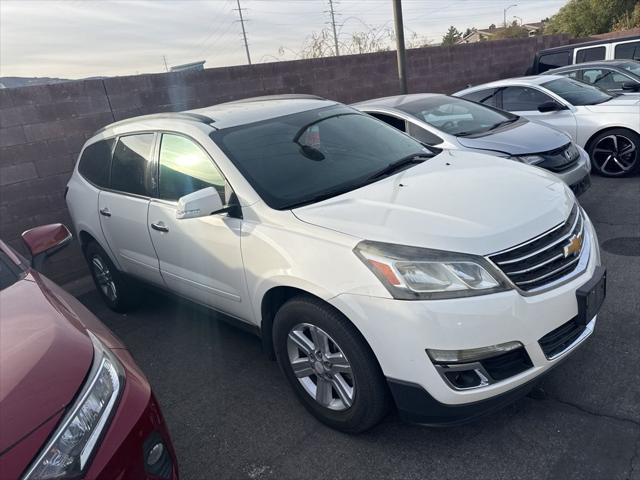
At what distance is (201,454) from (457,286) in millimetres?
1670

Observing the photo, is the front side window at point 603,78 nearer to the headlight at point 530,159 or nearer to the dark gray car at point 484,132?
the dark gray car at point 484,132

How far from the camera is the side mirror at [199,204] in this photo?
277 cm

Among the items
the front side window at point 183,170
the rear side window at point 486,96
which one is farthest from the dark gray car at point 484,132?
the front side window at point 183,170

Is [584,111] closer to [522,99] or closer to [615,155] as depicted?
[615,155]

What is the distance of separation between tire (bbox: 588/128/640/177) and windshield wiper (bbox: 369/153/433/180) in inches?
166

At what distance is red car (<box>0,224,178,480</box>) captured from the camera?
149cm

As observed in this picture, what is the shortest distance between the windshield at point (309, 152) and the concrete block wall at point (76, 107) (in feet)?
10.8

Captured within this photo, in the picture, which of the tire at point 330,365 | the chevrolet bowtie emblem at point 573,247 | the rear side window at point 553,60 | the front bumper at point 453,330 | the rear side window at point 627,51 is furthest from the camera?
the rear side window at point 553,60

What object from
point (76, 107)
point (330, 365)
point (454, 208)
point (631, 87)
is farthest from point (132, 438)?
point (631, 87)

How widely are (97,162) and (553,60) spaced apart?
10.2m

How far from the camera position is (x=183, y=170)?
339cm

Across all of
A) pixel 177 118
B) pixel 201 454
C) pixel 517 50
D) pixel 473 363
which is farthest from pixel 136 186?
pixel 517 50

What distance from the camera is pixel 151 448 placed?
179 cm

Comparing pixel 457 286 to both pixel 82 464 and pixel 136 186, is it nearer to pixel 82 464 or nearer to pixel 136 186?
pixel 82 464
